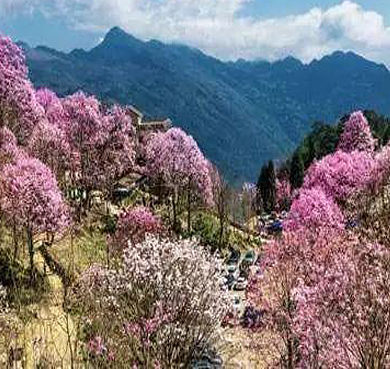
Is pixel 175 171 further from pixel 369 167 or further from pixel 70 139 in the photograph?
pixel 369 167

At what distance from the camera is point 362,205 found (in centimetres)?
6119

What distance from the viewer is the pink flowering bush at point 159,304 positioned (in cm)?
3194

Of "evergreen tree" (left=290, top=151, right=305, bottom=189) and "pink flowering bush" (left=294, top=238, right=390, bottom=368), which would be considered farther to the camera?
"evergreen tree" (left=290, top=151, right=305, bottom=189)

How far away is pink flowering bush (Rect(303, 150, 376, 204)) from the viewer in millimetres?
71438

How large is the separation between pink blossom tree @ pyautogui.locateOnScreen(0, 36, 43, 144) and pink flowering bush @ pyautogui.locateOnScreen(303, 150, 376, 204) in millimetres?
27224

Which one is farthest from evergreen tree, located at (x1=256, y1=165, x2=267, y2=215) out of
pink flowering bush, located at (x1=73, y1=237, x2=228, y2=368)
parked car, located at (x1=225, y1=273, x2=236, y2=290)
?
pink flowering bush, located at (x1=73, y1=237, x2=228, y2=368)

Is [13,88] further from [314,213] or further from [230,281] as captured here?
[230,281]

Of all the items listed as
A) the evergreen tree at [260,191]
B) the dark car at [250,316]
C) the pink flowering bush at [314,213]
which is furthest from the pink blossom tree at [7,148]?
the evergreen tree at [260,191]

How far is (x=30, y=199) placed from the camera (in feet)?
171

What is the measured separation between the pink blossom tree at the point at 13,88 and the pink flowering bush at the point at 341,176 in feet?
89.3

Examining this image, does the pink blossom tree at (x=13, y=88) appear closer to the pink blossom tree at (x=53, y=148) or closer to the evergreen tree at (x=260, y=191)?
the pink blossom tree at (x=53, y=148)

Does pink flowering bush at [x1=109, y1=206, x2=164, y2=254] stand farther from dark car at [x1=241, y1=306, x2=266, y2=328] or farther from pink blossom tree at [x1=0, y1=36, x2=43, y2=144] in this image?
pink blossom tree at [x1=0, y1=36, x2=43, y2=144]

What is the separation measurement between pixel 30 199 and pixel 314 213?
2205 centimetres

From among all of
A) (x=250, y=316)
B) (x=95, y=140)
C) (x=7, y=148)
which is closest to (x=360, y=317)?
(x=250, y=316)
